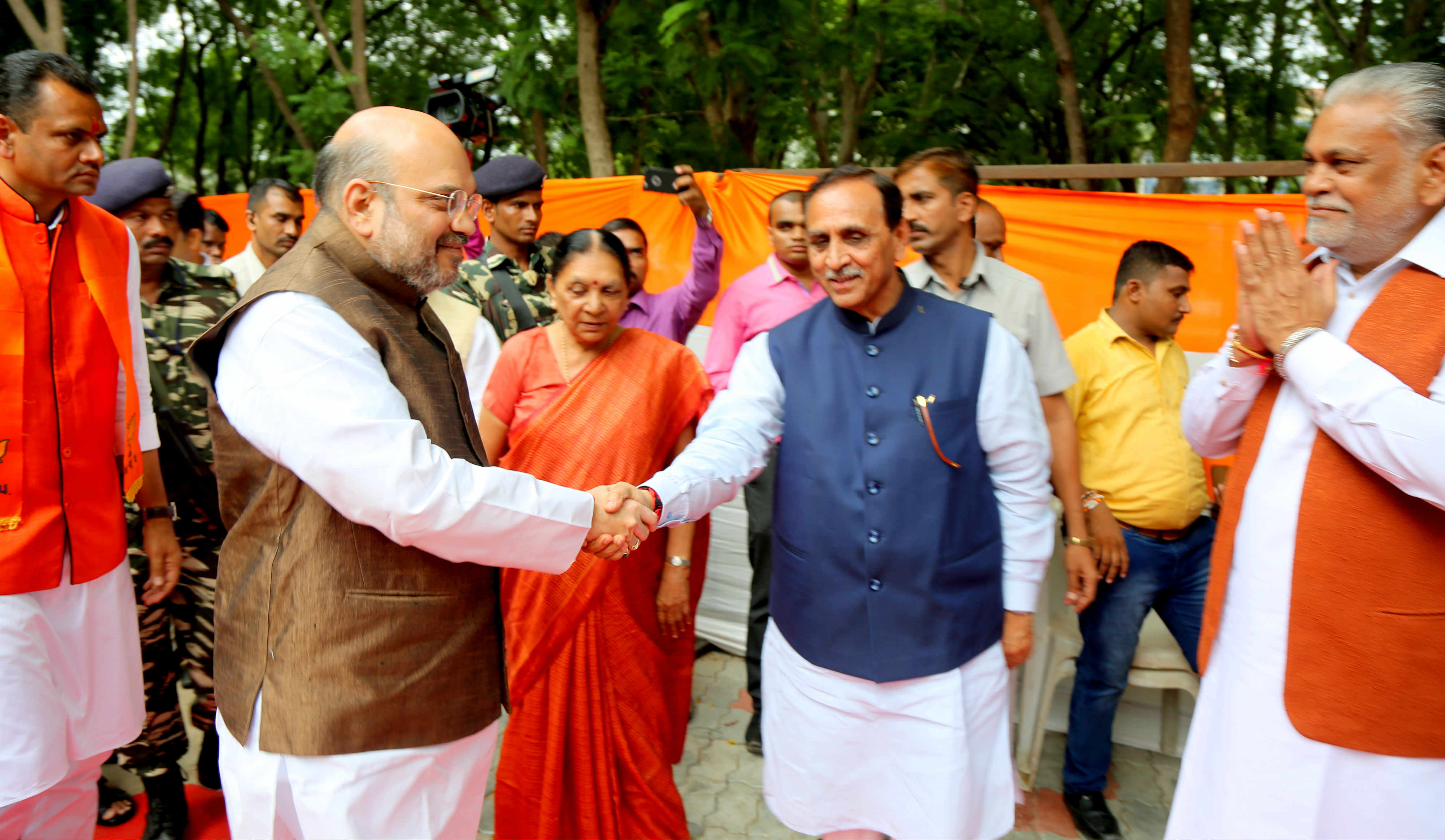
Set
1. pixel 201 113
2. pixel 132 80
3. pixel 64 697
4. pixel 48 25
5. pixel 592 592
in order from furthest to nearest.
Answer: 1. pixel 201 113
2. pixel 132 80
3. pixel 48 25
4. pixel 592 592
5. pixel 64 697

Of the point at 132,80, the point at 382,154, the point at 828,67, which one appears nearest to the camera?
the point at 382,154

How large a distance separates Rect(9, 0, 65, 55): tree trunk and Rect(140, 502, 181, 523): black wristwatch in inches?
319

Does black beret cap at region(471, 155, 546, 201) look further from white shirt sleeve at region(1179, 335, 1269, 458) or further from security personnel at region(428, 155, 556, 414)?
white shirt sleeve at region(1179, 335, 1269, 458)

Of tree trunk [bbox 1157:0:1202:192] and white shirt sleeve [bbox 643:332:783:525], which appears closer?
white shirt sleeve [bbox 643:332:783:525]

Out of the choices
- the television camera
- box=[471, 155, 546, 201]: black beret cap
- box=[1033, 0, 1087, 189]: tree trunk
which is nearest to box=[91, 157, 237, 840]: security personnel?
box=[471, 155, 546, 201]: black beret cap

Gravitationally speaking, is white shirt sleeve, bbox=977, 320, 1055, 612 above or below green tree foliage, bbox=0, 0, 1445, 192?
below

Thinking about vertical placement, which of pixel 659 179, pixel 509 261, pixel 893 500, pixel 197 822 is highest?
pixel 659 179

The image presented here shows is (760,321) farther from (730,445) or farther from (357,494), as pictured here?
(357,494)

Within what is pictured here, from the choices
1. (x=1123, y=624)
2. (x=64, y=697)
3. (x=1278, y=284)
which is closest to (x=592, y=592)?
(x=64, y=697)

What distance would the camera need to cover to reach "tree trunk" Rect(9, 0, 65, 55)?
29.1ft

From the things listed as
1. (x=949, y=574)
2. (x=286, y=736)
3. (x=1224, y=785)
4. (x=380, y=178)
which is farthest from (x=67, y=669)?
(x=1224, y=785)

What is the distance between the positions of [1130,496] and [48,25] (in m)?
10.4

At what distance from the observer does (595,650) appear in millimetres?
3123

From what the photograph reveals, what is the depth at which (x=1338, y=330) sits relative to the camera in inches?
77.5
